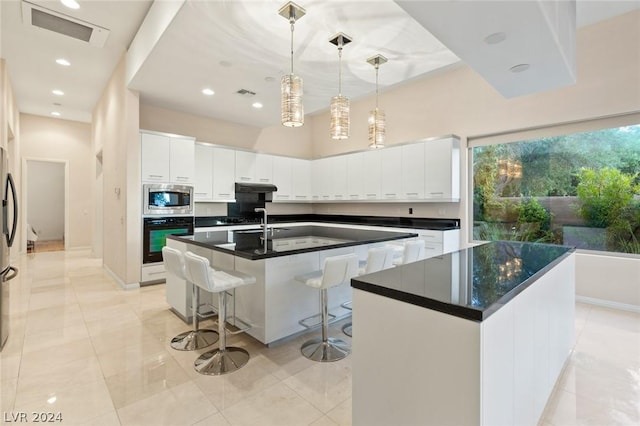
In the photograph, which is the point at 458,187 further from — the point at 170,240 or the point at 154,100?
the point at 154,100

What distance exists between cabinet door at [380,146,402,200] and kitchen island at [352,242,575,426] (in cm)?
378

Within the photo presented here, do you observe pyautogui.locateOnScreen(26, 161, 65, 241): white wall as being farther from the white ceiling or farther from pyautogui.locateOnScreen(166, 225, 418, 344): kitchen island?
pyautogui.locateOnScreen(166, 225, 418, 344): kitchen island

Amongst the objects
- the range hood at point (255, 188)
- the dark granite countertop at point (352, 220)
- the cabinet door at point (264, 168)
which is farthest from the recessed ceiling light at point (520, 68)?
the cabinet door at point (264, 168)

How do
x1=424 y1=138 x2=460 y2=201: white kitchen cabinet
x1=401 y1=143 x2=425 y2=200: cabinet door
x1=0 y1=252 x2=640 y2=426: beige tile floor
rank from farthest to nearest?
1. x1=401 y1=143 x2=425 y2=200: cabinet door
2. x1=424 y1=138 x2=460 y2=201: white kitchen cabinet
3. x1=0 y1=252 x2=640 y2=426: beige tile floor

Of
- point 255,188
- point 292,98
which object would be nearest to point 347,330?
point 292,98

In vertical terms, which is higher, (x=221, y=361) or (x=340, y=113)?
(x=340, y=113)

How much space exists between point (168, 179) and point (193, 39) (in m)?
2.37

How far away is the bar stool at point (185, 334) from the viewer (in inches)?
98.2

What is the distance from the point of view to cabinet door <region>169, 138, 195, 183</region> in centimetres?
471

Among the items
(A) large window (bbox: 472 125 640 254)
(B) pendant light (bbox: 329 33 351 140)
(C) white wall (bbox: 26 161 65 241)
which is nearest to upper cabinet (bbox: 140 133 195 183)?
(B) pendant light (bbox: 329 33 351 140)

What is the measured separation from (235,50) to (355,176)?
3439 millimetres

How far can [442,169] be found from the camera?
187 inches

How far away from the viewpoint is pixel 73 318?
3244mm

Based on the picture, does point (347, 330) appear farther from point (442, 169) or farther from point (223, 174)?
point (223, 174)
